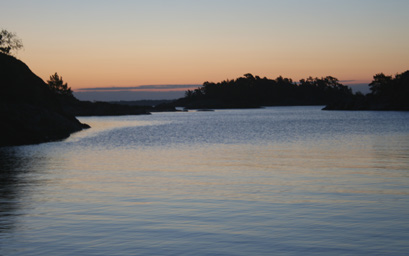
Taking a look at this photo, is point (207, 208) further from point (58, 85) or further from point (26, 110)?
point (58, 85)

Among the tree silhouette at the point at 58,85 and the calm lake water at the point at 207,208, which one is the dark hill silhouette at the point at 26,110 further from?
the tree silhouette at the point at 58,85

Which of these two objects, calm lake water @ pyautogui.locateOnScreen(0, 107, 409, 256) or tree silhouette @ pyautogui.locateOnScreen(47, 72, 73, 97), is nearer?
calm lake water @ pyautogui.locateOnScreen(0, 107, 409, 256)

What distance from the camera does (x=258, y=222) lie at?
48.3 ft

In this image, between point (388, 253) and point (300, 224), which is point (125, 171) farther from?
point (388, 253)

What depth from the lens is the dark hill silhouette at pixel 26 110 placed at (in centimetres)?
5188

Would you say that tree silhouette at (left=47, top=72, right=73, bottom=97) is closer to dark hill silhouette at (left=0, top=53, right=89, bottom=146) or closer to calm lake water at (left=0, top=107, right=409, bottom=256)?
dark hill silhouette at (left=0, top=53, right=89, bottom=146)

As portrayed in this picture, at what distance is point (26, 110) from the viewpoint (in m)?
58.5

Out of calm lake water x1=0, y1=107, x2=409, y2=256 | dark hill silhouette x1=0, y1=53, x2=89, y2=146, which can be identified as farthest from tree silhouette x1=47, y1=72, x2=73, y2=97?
calm lake water x1=0, y1=107, x2=409, y2=256

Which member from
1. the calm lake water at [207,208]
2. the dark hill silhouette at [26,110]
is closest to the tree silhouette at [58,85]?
the dark hill silhouette at [26,110]

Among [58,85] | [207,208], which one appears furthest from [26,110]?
[58,85]

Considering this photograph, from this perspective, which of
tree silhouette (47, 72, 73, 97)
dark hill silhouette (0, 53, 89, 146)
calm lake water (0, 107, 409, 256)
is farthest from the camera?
tree silhouette (47, 72, 73, 97)

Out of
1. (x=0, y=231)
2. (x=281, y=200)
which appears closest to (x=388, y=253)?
(x=281, y=200)

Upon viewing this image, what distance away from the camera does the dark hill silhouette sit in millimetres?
51875

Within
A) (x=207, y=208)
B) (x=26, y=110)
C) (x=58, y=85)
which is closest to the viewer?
(x=207, y=208)
